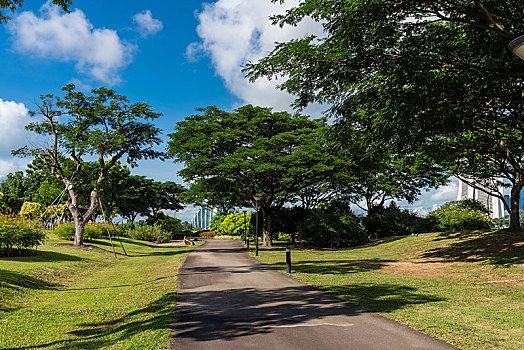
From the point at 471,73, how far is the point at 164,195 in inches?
2255

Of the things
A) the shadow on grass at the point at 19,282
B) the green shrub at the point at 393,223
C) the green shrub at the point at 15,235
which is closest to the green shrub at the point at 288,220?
the green shrub at the point at 393,223

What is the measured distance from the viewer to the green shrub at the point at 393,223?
32031 millimetres

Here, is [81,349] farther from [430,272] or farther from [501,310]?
[430,272]

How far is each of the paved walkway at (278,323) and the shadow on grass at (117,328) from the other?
0.39m

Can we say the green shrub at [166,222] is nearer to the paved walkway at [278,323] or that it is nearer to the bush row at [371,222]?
the bush row at [371,222]

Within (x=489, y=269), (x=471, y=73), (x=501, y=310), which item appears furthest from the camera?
(x=489, y=269)

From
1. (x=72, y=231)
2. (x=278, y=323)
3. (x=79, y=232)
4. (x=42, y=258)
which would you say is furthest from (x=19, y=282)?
(x=72, y=231)

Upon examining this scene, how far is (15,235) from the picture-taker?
1443 cm

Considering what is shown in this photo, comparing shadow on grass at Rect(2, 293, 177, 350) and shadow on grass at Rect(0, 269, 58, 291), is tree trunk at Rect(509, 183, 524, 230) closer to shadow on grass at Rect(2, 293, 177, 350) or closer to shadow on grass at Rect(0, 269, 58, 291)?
shadow on grass at Rect(2, 293, 177, 350)

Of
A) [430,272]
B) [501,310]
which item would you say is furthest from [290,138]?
Result: [501,310]

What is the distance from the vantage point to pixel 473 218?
2584cm

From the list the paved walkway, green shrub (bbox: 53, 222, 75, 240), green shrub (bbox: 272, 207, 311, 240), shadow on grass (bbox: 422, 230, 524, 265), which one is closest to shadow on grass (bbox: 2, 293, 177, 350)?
the paved walkway

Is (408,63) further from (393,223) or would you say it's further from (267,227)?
(393,223)

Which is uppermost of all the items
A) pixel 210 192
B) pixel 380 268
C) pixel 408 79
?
pixel 408 79
